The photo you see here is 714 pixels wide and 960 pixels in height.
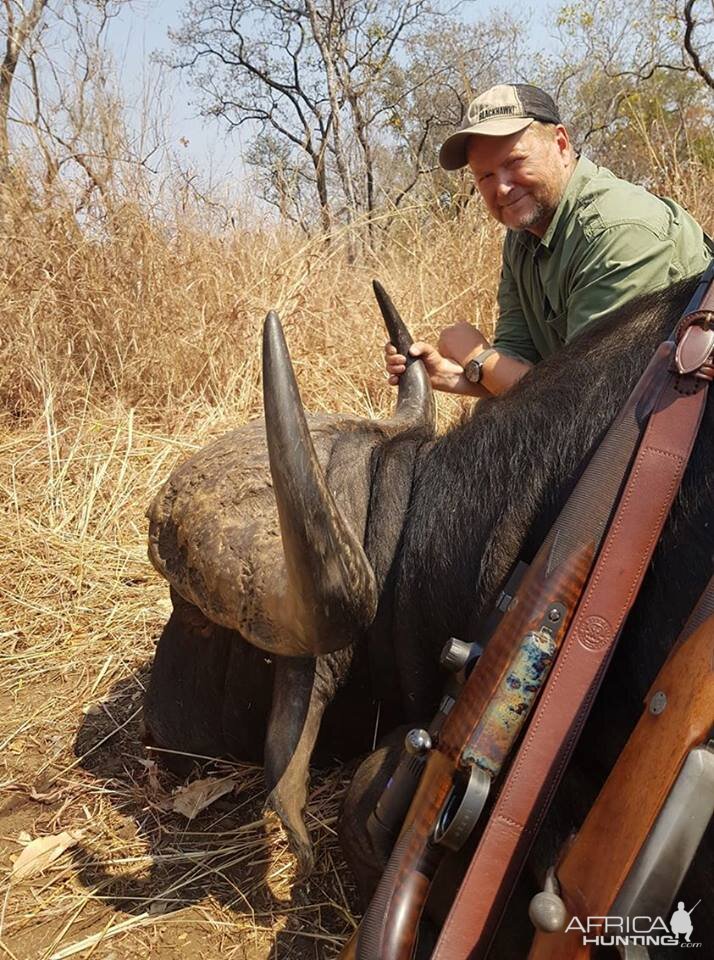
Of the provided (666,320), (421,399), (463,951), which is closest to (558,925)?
(463,951)

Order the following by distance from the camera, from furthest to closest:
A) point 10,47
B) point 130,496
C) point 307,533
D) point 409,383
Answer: point 10,47 → point 130,496 → point 409,383 → point 307,533

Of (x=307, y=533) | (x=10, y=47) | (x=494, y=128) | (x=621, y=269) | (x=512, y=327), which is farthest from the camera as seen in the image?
(x=10, y=47)

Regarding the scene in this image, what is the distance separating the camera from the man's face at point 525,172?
11.7ft

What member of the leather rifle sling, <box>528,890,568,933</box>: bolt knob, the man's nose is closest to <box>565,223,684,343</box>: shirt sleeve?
the man's nose

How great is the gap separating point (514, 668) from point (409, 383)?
1498 mm

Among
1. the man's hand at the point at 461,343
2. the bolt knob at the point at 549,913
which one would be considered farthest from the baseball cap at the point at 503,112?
the bolt knob at the point at 549,913

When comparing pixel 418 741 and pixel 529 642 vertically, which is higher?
pixel 529 642

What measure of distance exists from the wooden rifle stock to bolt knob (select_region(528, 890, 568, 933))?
19 centimetres

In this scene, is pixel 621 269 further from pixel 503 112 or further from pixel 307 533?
pixel 307 533

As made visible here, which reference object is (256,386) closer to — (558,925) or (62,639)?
(62,639)

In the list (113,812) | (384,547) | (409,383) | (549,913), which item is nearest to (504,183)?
(409,383)

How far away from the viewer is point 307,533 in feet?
5.20

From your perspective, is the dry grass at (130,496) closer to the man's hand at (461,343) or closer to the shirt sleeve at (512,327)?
the shirt sleeve at (512,327)

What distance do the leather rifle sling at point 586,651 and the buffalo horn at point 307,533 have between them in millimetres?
480
